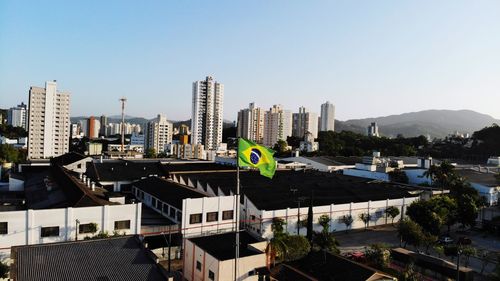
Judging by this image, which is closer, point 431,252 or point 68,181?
point 431,252

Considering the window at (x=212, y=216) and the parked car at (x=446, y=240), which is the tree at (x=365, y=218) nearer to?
the parked car at (x=446, y=240)

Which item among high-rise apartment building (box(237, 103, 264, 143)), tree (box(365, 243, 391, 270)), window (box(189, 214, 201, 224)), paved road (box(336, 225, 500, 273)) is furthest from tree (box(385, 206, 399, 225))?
high-rise apartment building (box(237, 103, 264, 143))

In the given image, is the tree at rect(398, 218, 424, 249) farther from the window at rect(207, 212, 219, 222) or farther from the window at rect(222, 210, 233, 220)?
the window at rect(207, 212, 219, 222)

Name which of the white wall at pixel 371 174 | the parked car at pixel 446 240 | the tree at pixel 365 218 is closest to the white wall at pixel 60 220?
the tree at pixel 365 218

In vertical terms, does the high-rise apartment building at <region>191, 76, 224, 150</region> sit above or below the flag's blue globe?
above

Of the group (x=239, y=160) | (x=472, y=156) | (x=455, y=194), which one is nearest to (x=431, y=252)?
(x=455, y=194)

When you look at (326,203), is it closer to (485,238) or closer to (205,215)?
(205,215)
